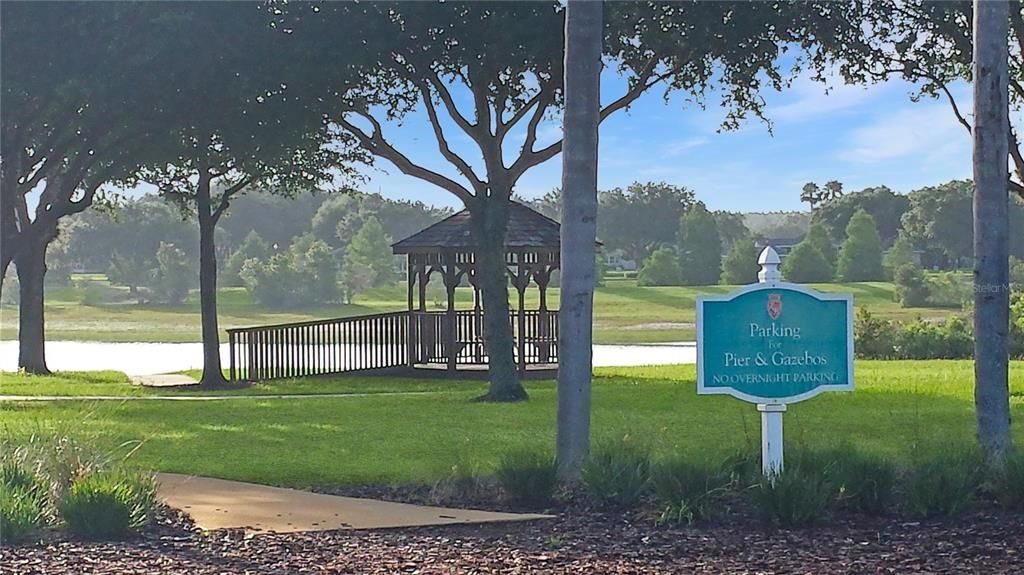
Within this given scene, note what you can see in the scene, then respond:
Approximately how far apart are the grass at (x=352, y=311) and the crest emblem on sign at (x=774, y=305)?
27902 millimetres

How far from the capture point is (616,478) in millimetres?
7461

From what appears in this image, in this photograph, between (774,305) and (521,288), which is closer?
(774,305)

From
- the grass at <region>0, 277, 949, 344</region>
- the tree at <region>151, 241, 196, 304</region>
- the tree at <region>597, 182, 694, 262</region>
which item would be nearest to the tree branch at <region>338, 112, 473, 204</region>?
the grass at <region>0, 277, 949, 344</region>

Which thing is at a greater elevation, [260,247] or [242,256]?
[260,247]

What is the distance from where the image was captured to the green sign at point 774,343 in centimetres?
762

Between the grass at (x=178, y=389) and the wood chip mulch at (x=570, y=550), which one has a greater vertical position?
the wood chip mulch at (x=570, y=550)

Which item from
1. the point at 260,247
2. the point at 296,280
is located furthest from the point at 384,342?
the point at 260,247

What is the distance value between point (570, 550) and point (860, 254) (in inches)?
1384

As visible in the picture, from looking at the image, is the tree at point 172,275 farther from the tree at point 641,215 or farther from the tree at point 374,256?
the tree at point 641,215

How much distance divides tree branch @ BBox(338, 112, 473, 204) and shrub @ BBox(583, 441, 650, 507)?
10484mm


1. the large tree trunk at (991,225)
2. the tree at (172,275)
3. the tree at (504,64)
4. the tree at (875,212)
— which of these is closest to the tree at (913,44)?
the tree at (504,64)

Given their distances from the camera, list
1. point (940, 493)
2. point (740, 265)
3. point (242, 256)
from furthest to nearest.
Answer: point (242, 256) < point (740, 265) < point (940, 493)

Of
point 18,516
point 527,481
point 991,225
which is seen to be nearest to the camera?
point 18,516

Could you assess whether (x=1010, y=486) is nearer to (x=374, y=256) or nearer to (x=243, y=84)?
(x=243, y=84)
